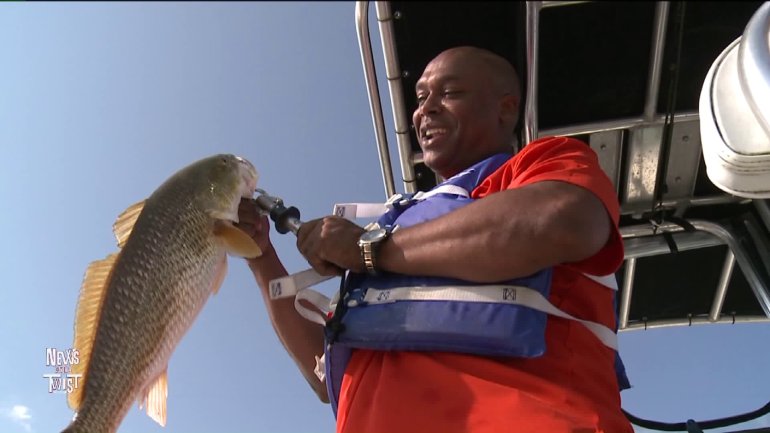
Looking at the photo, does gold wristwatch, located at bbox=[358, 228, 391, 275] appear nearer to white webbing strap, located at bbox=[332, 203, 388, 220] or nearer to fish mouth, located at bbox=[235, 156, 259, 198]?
white webbing strap, located at bbox=[332, 203, 388, 220]

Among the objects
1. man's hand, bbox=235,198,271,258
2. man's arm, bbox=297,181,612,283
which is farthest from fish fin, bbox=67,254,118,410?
man's arm, bbox=297,181,612,283

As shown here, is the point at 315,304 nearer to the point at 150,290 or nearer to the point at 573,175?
the point at 150,290

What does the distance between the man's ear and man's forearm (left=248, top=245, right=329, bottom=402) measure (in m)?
1.23

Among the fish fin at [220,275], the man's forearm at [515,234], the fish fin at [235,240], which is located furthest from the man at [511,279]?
the fish fin at [220,275]

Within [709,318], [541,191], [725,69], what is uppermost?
[725,69]

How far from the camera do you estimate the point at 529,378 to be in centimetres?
166

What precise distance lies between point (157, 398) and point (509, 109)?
195 centimetres

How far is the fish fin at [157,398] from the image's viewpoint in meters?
2.14

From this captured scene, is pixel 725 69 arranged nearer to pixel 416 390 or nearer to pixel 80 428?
pixel 416 390

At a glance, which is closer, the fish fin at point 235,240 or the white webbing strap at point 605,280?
the white webbing strap at point 605,280

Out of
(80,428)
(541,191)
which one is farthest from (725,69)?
(80,428)

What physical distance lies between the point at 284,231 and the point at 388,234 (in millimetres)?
536

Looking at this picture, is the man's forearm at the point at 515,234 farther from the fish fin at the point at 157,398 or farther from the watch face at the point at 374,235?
the fish fin at the point at 157,398

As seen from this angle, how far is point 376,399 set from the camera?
1782mm
